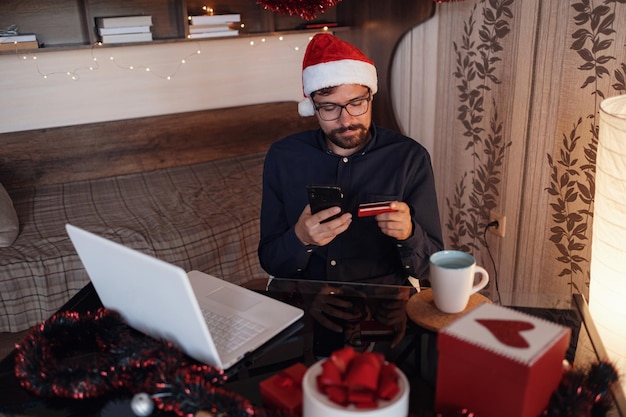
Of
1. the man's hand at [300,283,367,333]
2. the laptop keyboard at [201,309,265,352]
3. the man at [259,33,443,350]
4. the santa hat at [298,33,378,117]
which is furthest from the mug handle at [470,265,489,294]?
the santa hat at [298,33,378,117]

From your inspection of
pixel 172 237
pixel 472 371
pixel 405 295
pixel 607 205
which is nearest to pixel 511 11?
pixel 607 205

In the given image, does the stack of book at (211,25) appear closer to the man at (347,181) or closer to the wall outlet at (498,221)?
the man at (347,181)

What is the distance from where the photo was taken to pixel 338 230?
153cm

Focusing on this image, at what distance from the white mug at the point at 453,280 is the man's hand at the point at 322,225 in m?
0.31

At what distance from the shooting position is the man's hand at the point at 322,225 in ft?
4.91

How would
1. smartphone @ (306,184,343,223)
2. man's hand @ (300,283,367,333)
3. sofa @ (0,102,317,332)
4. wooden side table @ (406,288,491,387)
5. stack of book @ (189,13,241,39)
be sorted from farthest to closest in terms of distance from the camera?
1. stack of book @ (189,13,241,39)
2. sofa @ (0,102,317,332)
3. smartphone @ (306,184,343,223)
4. man's hand @ (300,283,367,333)
5. wooden side table @ (406,288,491,387)

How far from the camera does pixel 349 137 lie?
175cm

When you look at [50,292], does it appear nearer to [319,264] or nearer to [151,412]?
[319,264]

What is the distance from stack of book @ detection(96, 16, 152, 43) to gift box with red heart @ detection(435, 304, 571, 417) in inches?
99.0

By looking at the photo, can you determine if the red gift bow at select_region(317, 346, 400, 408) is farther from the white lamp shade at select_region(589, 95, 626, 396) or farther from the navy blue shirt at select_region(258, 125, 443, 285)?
the white lamp shade at select_region(589, 95, 626, 396)

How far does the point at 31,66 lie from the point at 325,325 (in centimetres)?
241

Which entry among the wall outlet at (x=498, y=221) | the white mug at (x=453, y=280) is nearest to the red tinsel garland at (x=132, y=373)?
the white mug at (x=453, y=280)

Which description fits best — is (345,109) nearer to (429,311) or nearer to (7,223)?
(429,311)

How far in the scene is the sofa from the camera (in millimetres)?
2385
